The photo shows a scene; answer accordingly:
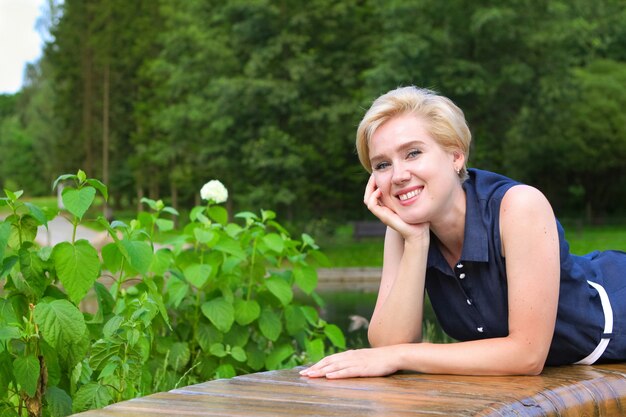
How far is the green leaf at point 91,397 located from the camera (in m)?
3.05

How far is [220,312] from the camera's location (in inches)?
170

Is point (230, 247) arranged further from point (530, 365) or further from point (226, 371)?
point (530, 365)

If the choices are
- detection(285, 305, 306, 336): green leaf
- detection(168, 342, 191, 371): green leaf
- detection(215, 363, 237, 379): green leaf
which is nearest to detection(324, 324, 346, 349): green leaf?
detection(285, 305, 306, 336): green leaf

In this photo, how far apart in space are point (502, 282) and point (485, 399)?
0.60 m

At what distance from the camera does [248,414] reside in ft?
6.73

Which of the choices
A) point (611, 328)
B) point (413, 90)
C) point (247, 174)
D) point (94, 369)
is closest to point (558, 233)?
point (611, 328)

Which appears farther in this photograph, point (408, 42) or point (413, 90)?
point (408, 42)

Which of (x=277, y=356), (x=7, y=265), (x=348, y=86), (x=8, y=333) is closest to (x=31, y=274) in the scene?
(x=7, y=265)

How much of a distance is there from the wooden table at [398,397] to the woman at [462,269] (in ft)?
0.25

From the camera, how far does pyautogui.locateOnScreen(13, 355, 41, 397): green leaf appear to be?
2.97 meters

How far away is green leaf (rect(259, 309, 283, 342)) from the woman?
58.3 inches

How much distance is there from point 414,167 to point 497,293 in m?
0.45

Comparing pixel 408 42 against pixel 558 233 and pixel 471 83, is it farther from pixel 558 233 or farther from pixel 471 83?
pixel 558 233

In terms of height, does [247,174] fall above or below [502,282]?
above
